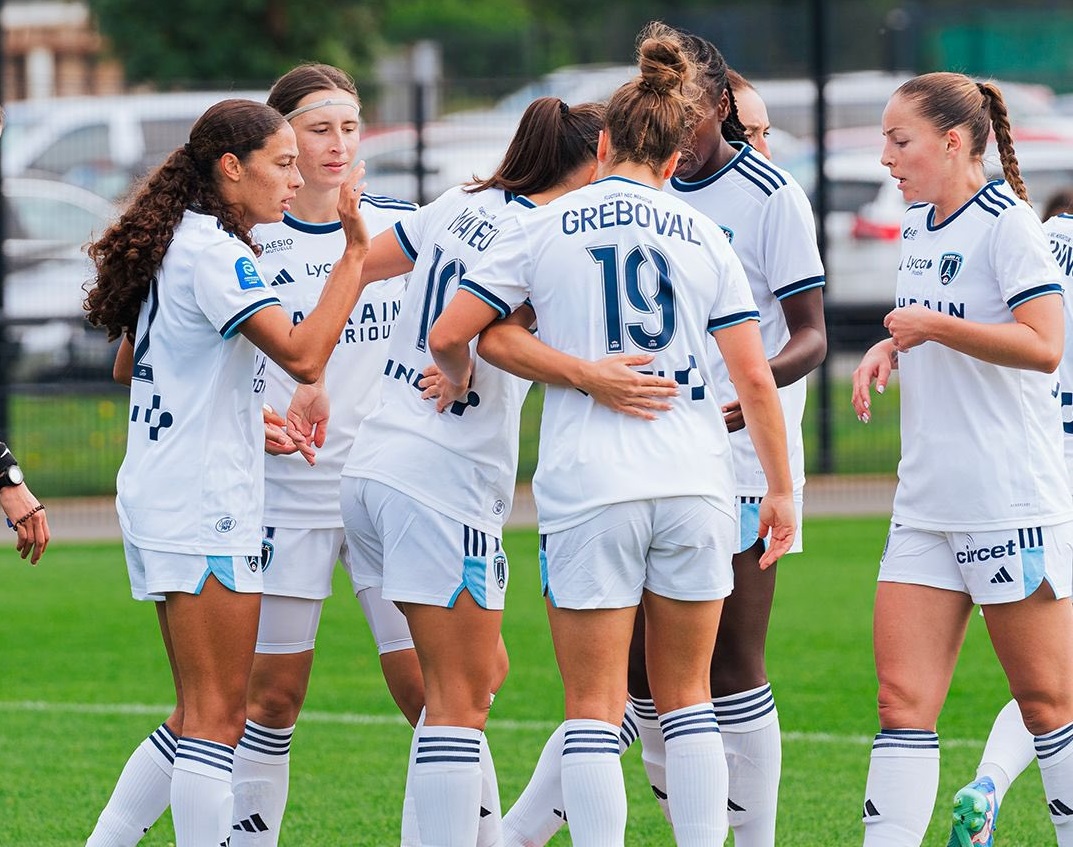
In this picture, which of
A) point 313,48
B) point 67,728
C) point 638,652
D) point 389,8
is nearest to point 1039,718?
point 638,652

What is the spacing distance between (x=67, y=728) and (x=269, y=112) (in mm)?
3648

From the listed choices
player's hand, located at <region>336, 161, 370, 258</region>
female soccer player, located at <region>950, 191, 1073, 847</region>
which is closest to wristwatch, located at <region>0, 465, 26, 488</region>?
player's hand, located at <region>336, 161, 370, 258</region>

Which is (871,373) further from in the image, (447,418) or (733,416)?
(447,418)

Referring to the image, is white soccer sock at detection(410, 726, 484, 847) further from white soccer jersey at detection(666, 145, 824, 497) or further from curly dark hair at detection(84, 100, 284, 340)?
curly dark hair at detection(84, 100, 284, 340)

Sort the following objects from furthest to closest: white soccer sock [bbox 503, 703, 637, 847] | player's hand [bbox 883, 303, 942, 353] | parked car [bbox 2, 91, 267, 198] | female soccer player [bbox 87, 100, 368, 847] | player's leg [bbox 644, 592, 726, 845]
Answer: parked car [bbox 2, 91, 267, 198], white soccer sock [bbox 503, 703, 637, 847], player's hand [bbox 883, 303, 942, 353], female soccer player [bbox 87, 100, 368, 847], player's leg [bbox 644, 592, 726, 845]

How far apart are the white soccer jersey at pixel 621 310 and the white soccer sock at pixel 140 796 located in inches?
51.2

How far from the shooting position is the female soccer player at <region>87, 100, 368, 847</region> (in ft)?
14.6

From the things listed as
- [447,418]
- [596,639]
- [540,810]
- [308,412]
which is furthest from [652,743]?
[308,412]

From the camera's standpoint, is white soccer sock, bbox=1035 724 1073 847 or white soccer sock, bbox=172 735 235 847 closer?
white soccer sock, bbox=172 735 235 847

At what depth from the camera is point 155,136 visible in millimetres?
16703

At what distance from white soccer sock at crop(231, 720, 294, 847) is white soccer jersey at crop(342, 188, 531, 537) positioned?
36.3 inches

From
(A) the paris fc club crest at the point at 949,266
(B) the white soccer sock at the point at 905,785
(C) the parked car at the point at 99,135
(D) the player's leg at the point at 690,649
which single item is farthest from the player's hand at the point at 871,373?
(C) the parked car at the point at 99,135

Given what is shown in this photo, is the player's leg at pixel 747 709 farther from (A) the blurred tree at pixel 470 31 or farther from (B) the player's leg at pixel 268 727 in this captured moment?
(A) the blurred tree at pixel 470 31

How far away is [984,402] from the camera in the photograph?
15.5 ft
